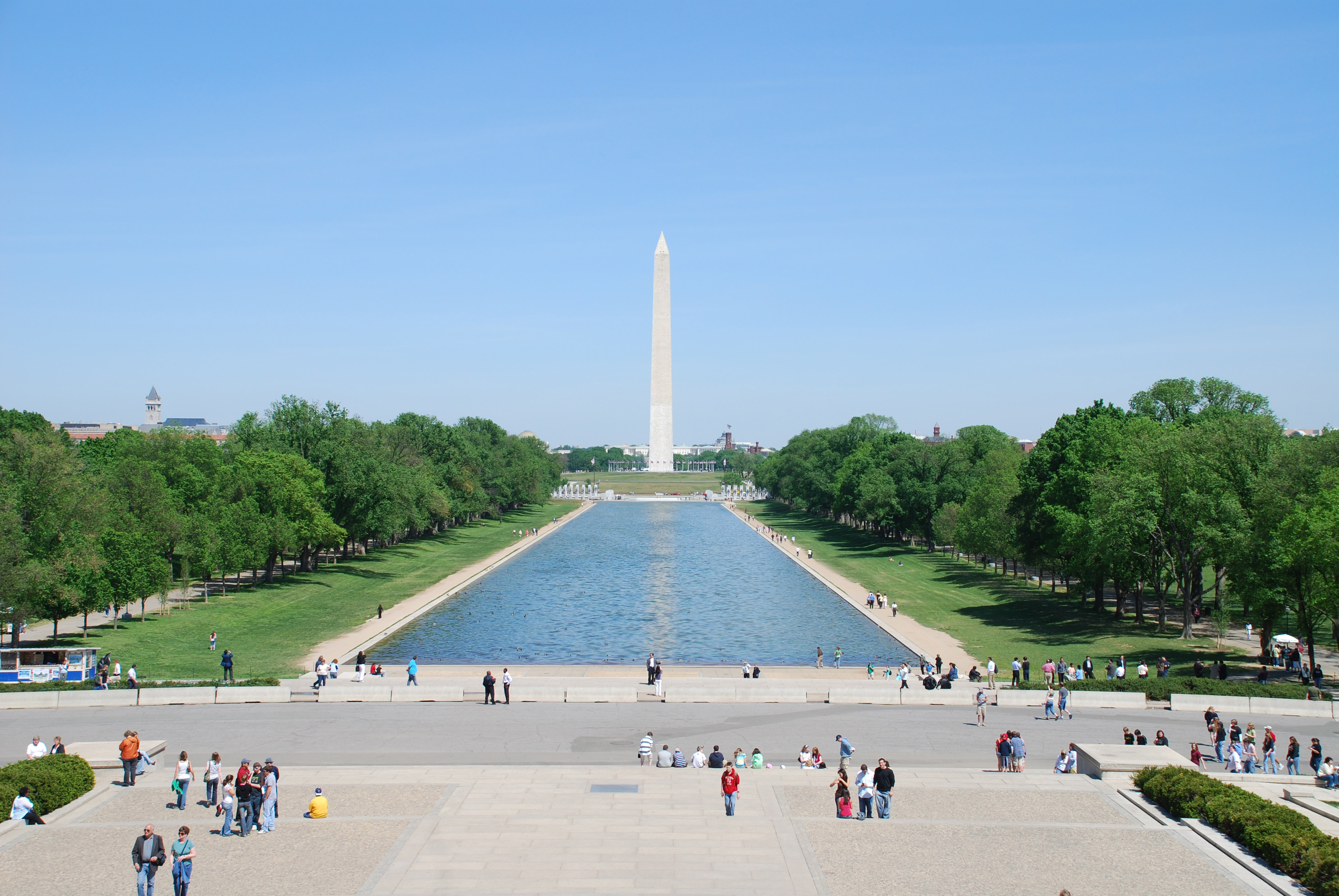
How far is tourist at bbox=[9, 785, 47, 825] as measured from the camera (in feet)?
68.1

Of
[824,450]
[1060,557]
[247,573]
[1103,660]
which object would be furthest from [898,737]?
[824,450]

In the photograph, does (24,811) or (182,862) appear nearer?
(182,862)

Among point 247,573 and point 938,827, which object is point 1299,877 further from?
point 247,573

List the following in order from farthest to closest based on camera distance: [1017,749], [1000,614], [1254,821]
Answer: [1000,614]
[1017,749]
[1254,821]

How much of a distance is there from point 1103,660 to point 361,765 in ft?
99.4

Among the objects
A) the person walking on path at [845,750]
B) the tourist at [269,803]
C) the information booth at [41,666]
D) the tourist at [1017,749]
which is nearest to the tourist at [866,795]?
the person walking on path at [845,750]

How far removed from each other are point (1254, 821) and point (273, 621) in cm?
4505

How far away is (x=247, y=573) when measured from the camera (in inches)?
2842

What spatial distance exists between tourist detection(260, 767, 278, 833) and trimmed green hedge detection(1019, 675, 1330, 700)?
957 inches

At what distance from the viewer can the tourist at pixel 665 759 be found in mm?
25766

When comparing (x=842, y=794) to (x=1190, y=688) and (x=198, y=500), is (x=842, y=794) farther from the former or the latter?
(x=198, y=500)

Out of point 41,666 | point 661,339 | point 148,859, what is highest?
point 661,339

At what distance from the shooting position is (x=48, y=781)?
21.6m

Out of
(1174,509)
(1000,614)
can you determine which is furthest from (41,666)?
(1174,509)
